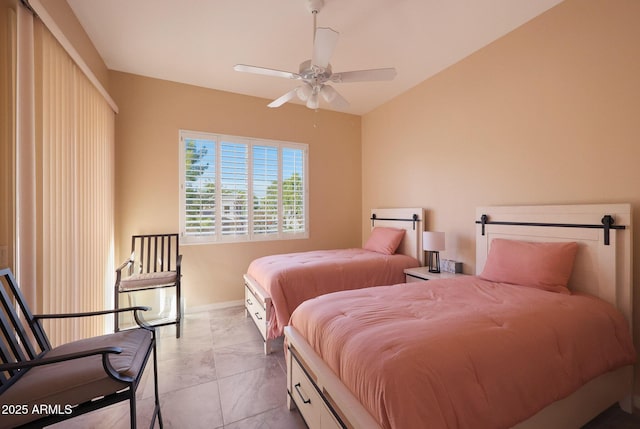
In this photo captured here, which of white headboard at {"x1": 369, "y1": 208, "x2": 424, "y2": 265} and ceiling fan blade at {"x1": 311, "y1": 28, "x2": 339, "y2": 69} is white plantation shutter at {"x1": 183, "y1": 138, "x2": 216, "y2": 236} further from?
white headboard at {"x1": 369, "y1": 208, "x2": 424, "y2": 265}

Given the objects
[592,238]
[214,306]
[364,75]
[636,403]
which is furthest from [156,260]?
[636,403]

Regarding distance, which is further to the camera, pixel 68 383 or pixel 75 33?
pixel 75 33

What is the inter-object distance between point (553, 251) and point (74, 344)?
3.21m

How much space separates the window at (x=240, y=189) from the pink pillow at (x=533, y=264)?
2633 mm

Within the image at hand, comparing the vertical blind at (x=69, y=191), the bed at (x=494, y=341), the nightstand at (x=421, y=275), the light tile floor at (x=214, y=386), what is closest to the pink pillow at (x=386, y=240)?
the nightstand at (x=421, y=275)

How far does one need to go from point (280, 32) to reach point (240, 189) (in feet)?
6.59

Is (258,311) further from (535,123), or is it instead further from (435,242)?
(535,123)

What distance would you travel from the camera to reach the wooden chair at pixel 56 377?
1057 millimetres

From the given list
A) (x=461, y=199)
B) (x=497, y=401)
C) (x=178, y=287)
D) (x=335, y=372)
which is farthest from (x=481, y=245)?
(x=178, y=287)

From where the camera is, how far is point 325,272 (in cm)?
272

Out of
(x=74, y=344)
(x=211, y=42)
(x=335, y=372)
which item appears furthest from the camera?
(x=211, y=42)

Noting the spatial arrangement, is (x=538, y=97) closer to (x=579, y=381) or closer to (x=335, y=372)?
(x=579, y=381)

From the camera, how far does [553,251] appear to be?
1998 mm

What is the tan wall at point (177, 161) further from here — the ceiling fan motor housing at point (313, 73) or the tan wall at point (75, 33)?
the ceiling fan motor housing at point (313, 73)
